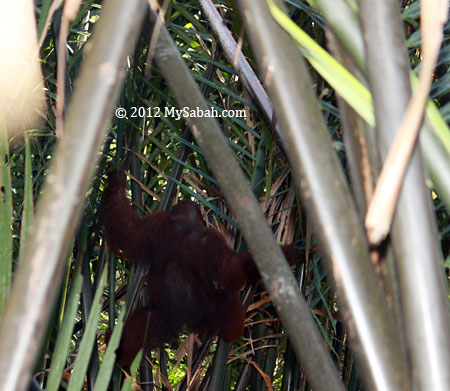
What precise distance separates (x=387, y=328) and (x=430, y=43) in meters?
0.09

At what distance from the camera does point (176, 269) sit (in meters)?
1.07

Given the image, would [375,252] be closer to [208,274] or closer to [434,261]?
[434,261]

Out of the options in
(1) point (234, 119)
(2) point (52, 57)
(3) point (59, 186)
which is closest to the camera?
(3) point (59, 186)

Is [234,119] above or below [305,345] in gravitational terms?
above

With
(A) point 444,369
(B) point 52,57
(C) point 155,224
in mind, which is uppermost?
(B) point 52,57

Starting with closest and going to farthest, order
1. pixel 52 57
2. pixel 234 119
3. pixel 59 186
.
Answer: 1. pixel 59 186
2. pixel 234 119
3. pixel 52 57

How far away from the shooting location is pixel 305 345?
23cm

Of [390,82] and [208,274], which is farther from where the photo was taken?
[208,274]

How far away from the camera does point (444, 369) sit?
0.17 m

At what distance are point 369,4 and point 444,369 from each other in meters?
0.12

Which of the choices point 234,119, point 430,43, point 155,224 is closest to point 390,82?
point 430,43

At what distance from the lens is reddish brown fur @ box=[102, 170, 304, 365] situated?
95 cm

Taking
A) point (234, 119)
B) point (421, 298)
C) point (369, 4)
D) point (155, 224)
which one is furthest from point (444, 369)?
point (155, 224)

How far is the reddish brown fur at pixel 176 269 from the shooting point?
3.10ft
